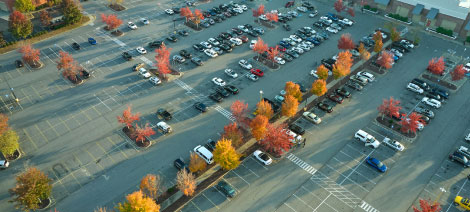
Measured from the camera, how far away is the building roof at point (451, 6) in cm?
10038

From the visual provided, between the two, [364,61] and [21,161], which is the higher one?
[364,61]

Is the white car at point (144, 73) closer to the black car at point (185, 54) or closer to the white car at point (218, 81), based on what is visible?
the black car at point (185, 54)

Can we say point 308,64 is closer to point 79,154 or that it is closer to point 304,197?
point 304,197

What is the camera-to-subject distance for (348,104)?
75312 millimetres

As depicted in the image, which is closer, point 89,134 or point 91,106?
point 89,134

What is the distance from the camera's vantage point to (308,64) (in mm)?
88250

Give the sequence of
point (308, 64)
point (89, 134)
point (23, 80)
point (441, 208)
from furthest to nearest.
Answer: point (308, 64) < point (23, 80) < point (89, 134) < point (441, 208)

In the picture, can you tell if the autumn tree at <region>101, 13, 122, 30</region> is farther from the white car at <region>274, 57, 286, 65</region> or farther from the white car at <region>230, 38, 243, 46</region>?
the white car at <region>274, 57, 286, 65</region>

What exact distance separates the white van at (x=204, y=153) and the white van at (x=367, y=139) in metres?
28.5

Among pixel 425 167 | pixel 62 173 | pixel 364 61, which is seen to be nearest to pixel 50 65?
pixel 62 173

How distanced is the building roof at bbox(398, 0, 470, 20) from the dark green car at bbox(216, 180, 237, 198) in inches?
3541

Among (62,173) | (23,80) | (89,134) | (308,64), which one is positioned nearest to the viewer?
(62,173)

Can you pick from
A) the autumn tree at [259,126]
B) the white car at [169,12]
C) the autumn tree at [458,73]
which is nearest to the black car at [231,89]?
the autumn tree at [259,126]

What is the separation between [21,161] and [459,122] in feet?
281
